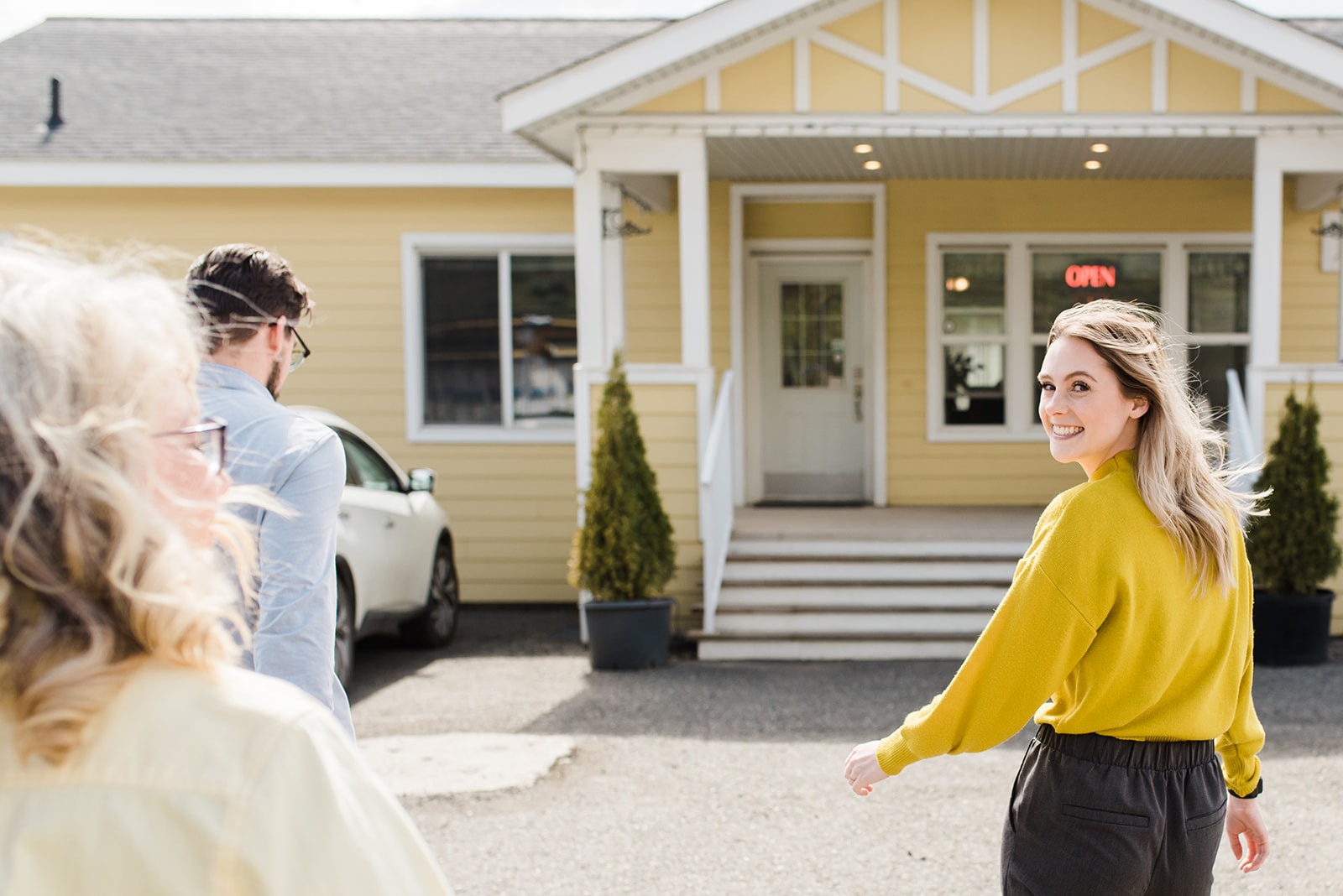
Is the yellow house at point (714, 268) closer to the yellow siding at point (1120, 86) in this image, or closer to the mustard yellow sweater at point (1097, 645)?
the yellow siding at point (1120, 86)

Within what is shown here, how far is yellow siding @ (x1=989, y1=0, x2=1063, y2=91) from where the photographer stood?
7.89m

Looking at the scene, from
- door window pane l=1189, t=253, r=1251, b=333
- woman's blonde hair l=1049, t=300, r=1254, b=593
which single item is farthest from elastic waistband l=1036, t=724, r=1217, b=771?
door window pane l=1189, t=253, r=1251, b=333

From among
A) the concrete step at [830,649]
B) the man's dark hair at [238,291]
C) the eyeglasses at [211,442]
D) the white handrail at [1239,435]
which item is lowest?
the concrete step at [830,649]

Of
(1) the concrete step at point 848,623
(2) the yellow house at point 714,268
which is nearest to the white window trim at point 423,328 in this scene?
(2) the yellow house at point 714,268

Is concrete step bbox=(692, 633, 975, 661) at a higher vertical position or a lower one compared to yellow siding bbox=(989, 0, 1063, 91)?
lower

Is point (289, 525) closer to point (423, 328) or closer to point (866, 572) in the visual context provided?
point (866, 572)

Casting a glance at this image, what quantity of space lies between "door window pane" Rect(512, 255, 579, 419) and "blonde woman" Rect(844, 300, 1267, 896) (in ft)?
27.7

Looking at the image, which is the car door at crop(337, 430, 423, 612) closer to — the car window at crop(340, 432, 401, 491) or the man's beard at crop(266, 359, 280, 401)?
the car window at crop(340, 432, 401, 491)

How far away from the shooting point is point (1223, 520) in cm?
213

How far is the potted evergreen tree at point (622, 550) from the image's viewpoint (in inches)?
292

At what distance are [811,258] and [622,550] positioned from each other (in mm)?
4331

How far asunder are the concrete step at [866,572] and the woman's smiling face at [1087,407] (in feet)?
19.9

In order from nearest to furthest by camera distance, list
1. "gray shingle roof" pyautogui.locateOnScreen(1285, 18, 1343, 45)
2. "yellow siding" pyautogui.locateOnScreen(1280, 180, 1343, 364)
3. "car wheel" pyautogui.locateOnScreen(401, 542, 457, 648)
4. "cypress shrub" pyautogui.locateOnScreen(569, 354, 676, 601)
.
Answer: "cypress shrub" pyautogui.locateOnScreen(569, 354, 676, 601)
"car wheel" pyautogui.locateOnScreen(401, 542, 457, 648)
"yellow siding" pyautogui.locateOnScreen(1280, 180, 1343, 364)
"gray shingle roof" pyautogui.locateOnScreen(1285, 18, 1343, 45)

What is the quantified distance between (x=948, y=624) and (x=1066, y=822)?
19.5ft
